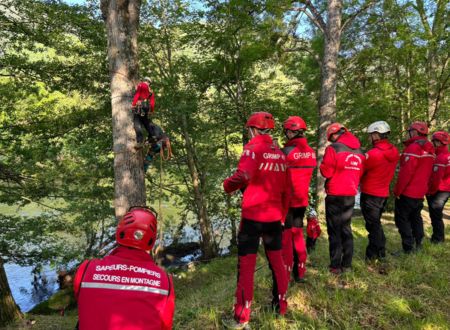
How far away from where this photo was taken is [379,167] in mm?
4871

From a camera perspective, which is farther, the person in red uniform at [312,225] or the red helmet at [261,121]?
the person in red uniform at [312,225]

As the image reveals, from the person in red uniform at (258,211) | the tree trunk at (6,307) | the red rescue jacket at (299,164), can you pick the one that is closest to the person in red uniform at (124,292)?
the person in red uniform at (258,211)

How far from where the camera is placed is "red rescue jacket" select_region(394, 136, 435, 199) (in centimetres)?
541

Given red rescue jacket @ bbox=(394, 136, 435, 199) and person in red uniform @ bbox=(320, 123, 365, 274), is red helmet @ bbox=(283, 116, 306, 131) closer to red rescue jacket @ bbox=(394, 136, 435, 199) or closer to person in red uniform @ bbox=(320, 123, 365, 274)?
person in red uniform @ bbox=(320, 123, 365, 274)

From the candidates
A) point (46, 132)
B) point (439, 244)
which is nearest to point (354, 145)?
point (439, 244)

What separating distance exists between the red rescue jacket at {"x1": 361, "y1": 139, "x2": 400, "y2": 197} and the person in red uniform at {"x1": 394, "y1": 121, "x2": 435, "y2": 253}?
0.73 m

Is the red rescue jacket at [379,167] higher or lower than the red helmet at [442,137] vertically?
lower

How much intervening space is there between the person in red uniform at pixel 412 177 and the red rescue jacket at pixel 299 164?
2.17 metres

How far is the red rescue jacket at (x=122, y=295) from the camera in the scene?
1.88 meters

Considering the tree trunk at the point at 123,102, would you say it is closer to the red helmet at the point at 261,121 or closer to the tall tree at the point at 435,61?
the red helmet at the point at 261,121

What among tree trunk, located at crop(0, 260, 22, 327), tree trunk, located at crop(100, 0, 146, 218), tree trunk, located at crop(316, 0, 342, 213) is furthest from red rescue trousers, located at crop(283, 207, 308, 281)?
tree trunk, located at crop(316, 0, 342, 213)

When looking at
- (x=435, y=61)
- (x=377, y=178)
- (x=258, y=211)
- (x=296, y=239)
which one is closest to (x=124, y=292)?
(x=258, y=211)

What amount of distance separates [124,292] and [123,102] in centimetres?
285

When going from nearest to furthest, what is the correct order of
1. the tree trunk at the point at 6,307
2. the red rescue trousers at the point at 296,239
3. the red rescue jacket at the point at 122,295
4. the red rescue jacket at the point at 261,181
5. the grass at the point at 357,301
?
the red rescue jacket at the point at 122,295, the red rescue jacket at the point at 261,181, the grass at the point at 357,301, the red rescue trousers at the point at 296,239, the tree trunk at the point at 6,307
